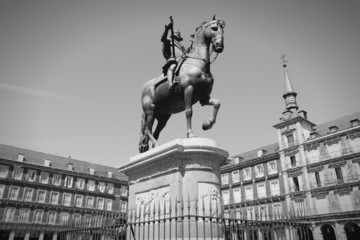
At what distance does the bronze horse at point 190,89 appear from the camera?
241 inches

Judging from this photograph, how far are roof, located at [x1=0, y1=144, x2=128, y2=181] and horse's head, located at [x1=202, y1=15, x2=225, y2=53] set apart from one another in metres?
43.3

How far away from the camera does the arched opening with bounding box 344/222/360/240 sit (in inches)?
1215

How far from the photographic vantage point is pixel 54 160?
47062mm

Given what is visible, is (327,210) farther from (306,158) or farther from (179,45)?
(179,45)

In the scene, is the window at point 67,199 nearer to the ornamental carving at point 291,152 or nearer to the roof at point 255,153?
the roof at point 255,153

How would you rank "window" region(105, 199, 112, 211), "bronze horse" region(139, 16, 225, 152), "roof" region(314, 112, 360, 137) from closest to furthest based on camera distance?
"bronze horse" region(139, 16, 225, 152), "roof" region(314, 112, 360, 137), "window" region(105, 199, 112, 211)

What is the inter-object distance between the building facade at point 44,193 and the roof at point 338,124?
3222 centimetres

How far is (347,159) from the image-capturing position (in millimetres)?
32812

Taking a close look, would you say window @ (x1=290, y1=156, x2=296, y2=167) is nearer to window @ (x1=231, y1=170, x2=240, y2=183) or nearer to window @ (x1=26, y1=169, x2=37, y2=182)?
window @ (x1=231, y1=170, x2=240, y2=183)

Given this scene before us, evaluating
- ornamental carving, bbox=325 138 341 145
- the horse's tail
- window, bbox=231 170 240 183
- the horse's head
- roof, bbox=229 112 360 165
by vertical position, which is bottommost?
the horse's tail

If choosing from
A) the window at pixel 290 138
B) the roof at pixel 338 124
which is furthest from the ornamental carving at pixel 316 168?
the window at pixel 290 138

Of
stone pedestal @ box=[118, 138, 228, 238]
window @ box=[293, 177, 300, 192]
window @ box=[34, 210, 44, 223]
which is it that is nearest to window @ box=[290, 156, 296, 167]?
window @ box=[293, 177, 300, 192]

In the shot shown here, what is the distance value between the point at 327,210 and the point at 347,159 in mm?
6581

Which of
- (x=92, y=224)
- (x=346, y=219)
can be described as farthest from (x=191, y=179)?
(x=346, y=219)
